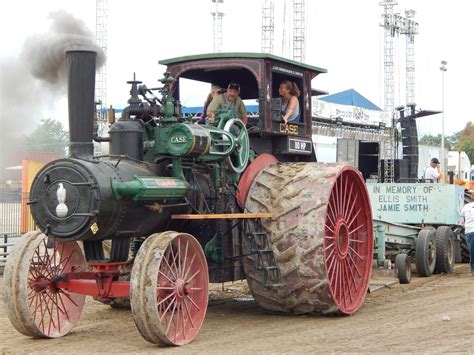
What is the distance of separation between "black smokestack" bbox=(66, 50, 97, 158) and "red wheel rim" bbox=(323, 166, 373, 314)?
8.37ft

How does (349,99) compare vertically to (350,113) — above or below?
above

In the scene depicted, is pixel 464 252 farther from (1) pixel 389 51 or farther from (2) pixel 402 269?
(1) pixel 389 51

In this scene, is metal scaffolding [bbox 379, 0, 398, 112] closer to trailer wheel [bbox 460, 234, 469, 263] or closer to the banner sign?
the banner sign

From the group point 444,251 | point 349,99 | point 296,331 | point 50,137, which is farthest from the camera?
point 349,99

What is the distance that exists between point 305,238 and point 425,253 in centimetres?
517

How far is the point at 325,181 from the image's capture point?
8.16 meters

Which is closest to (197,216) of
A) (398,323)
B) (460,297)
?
(398,323)

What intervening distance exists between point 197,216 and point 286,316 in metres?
1.81

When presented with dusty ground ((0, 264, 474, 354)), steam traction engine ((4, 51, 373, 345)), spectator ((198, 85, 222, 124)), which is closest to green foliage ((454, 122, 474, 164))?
spectator ((198, 85, 222, 124))

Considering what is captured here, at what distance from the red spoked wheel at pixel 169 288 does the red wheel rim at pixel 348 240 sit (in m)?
1.45

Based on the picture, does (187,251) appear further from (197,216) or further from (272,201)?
(272,201)

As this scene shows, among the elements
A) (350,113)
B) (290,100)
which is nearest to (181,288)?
(290,100)

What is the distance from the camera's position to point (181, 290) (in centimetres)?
687

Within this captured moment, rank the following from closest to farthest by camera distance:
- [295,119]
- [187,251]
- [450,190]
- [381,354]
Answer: [381,354] < [187,251] < [295,119] < [450,190]
